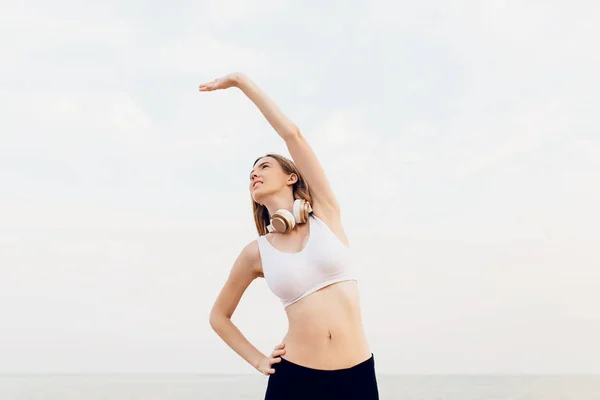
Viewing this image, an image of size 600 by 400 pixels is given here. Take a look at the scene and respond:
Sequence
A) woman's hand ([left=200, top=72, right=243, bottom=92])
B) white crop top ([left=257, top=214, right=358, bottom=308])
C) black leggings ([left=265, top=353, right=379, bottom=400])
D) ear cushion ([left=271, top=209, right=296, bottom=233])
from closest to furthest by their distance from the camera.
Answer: black leggings ([left=265, top=353, right=379, bottom=400])
white crop top ([left=257, top=214, right=358, bottom=308])
ear cushion ([left=271, top=209, right=296, bottom=233])
woman's hand ([left=200, top=72, right=243, bottom=92])

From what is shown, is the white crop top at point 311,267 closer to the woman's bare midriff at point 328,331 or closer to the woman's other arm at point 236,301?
the woman's bare midriff at point 328,331

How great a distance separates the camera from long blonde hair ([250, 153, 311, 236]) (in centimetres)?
351

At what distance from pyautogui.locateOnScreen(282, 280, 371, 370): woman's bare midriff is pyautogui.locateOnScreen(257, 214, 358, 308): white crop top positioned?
0.04 meters

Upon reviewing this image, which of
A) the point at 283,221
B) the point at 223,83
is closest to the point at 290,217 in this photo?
the point at 283,221

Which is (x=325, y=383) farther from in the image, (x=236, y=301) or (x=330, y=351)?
(x=236, y=301)

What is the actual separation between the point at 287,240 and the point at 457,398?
12.4 m

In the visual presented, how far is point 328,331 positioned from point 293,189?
825 millimetres

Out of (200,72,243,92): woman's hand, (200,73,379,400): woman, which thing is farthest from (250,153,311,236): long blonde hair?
(200,72,243,92): woman's hand

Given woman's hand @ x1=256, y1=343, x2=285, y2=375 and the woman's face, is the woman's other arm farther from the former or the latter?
the woman's face

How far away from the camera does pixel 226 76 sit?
346cm

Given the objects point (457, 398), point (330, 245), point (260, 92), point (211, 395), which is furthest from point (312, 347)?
point (211, 395)

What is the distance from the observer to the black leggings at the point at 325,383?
3057 mm

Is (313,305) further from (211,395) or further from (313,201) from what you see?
(211,395)

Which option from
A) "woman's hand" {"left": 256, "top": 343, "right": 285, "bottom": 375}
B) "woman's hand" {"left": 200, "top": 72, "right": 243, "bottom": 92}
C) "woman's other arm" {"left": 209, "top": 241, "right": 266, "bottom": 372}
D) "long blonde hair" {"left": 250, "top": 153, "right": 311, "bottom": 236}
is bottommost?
"woman's hand" {"left": 256, "top": 343, "right": 285, "bottom": 375}
